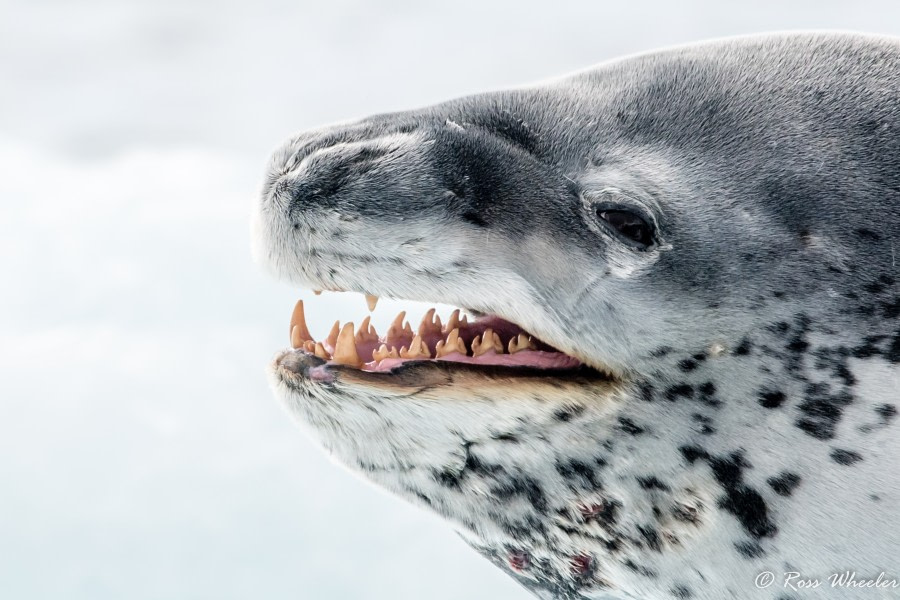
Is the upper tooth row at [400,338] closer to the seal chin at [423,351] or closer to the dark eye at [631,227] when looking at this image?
the seal chin at [423,351]

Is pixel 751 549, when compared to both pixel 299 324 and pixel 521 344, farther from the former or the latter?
pixel 299 324

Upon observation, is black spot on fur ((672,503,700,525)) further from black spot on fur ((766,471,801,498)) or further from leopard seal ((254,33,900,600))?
black spot on fur ((766,471,801,498))

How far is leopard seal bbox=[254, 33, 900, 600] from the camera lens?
6.61 ft

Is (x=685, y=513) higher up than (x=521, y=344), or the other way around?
(x=521, y=344)

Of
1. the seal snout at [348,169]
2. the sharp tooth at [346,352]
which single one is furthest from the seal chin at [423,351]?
the seal snout at [348,169]

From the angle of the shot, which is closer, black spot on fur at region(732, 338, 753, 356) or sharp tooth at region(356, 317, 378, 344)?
black spot on fur at region(732, 338, 753, 356)

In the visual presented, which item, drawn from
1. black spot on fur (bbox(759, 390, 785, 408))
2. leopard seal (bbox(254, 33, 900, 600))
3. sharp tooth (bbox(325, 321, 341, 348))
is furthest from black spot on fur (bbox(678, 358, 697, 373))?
sharp tooth (bbox(325, 321, 341, 348))

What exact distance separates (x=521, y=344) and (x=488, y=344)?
71 mm

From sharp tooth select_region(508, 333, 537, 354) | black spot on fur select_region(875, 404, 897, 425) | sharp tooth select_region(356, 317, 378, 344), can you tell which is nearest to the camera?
black spot on fur select_region(875, 404, 897, 425)

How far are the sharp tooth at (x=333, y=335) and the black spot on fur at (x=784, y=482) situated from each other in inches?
37.9

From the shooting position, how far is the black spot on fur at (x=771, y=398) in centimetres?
201

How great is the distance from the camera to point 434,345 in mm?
2262

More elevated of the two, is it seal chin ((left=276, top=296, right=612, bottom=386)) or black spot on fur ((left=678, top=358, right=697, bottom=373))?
black spot on fur ((left=678, top=358, right=697, bottom=373))

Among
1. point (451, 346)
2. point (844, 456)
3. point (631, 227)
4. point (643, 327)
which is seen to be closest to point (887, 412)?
point (844, 456)
